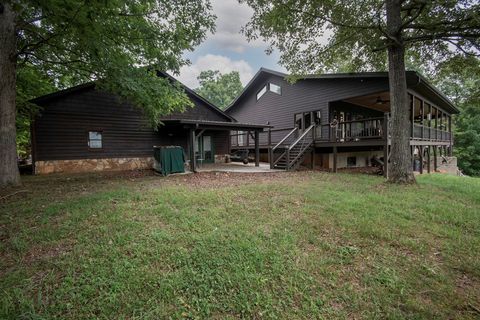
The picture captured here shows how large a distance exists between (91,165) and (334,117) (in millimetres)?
13934

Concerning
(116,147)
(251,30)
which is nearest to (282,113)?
(251,30)

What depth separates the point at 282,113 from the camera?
1700 cm

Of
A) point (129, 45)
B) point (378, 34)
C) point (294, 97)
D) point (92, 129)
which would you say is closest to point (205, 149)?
point (92, 129)

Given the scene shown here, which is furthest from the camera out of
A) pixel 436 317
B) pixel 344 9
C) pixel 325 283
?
pixel 344 9

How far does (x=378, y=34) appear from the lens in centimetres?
875

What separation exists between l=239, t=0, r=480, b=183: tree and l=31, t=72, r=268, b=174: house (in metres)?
4.60

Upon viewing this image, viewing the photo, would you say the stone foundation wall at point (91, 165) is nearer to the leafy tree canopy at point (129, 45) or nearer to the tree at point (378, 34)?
the leafy tree canopy at point (129, 45)

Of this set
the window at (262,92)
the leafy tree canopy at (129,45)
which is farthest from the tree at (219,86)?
the leafy tree canopy at (129,45)

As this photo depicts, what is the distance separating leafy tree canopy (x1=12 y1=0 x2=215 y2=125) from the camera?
21.6ft

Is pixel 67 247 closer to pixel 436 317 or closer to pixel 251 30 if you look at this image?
pixel 436 317

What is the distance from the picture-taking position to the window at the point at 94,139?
1199 centimetres

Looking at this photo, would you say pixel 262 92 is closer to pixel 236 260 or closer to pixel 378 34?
pixel 378 34

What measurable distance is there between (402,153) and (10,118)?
12305 mm

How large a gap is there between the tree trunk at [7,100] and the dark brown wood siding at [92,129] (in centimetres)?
455
